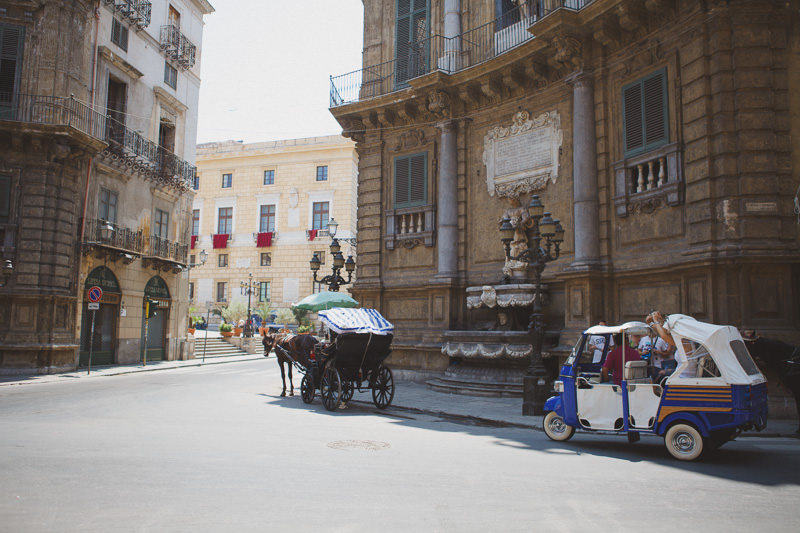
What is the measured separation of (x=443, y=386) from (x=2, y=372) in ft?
48.5

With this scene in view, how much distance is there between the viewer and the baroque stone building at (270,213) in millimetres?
54688

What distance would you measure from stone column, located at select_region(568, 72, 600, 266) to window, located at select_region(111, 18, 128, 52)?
19.8 m

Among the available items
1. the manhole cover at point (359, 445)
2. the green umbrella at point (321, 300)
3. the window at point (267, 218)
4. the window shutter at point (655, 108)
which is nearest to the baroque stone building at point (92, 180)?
the green umbrella at point (321, 300)

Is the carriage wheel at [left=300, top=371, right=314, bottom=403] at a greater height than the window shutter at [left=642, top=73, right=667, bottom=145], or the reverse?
the window shutter at [left=642, top=73, right=667, bottom=145]

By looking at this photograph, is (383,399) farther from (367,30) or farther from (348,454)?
(367,30)

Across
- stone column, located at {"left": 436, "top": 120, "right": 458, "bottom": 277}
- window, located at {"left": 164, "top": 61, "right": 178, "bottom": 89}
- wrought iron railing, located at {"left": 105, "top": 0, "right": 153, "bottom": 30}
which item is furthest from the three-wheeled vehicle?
window, located at {"left": 164, "top": 61, "right": 178, "bottom": 89}

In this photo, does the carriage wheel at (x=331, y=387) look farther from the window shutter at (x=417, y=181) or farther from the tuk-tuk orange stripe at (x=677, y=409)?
the window shutter at (x=417, y=181)

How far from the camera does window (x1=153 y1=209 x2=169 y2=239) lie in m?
28.2

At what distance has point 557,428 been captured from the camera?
9.07 m

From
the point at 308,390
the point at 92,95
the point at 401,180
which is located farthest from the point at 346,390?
the point at 92,95

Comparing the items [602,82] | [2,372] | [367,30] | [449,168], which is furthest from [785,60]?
[2,372]

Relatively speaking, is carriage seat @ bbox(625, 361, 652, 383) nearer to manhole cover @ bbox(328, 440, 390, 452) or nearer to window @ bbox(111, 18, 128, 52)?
manhole cover @ bbox(328, 440, 390, 452)

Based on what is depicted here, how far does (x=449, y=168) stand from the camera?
60.4ft

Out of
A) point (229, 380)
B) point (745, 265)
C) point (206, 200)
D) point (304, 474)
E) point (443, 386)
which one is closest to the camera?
point (304, 474)
